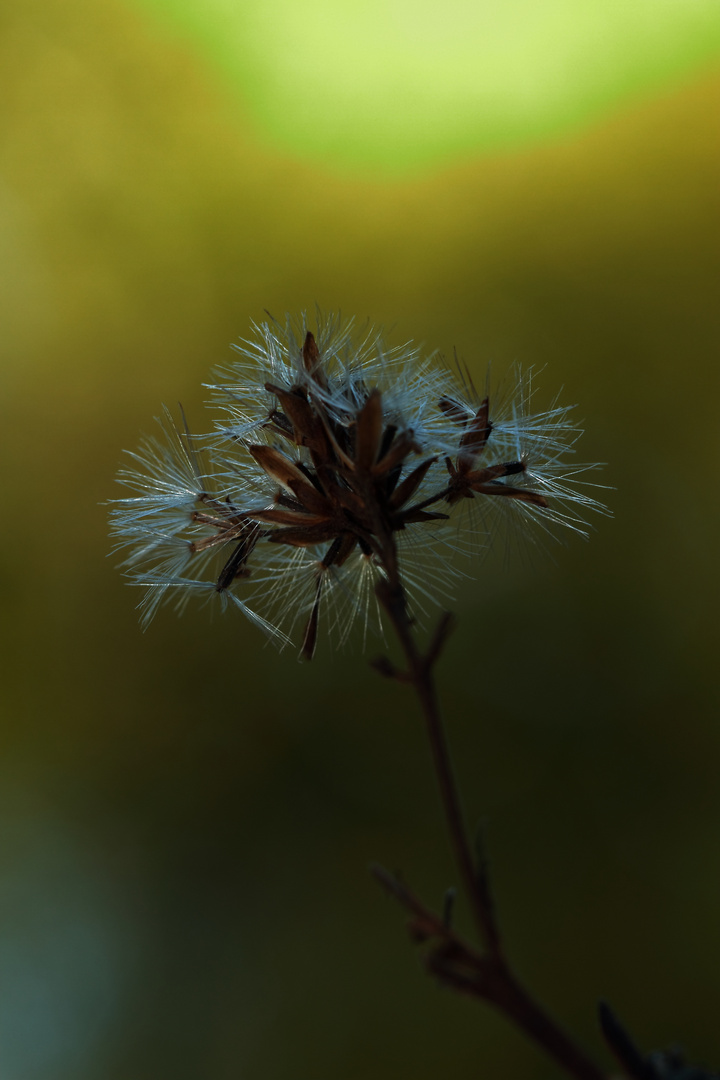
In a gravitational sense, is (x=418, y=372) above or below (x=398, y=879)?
above

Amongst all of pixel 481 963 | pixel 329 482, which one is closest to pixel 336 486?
pixel 329 482

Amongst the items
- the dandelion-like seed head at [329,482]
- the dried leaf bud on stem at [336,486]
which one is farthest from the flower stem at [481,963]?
the dandelion-like seed head at [329,482]

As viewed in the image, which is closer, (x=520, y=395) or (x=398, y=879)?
(x=398, y=879)

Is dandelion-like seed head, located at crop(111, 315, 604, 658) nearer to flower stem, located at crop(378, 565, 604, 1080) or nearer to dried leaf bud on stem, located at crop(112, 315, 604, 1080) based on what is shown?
dried leaf bud on stem, located at crop(112, 315, 604, 1080)

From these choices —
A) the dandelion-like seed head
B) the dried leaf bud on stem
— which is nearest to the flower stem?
the dried leaf bud on stem

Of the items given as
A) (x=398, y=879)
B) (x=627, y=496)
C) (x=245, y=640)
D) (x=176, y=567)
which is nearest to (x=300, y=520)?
(x=176, y=567)

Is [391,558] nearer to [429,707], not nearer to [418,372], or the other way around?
[429,707]
